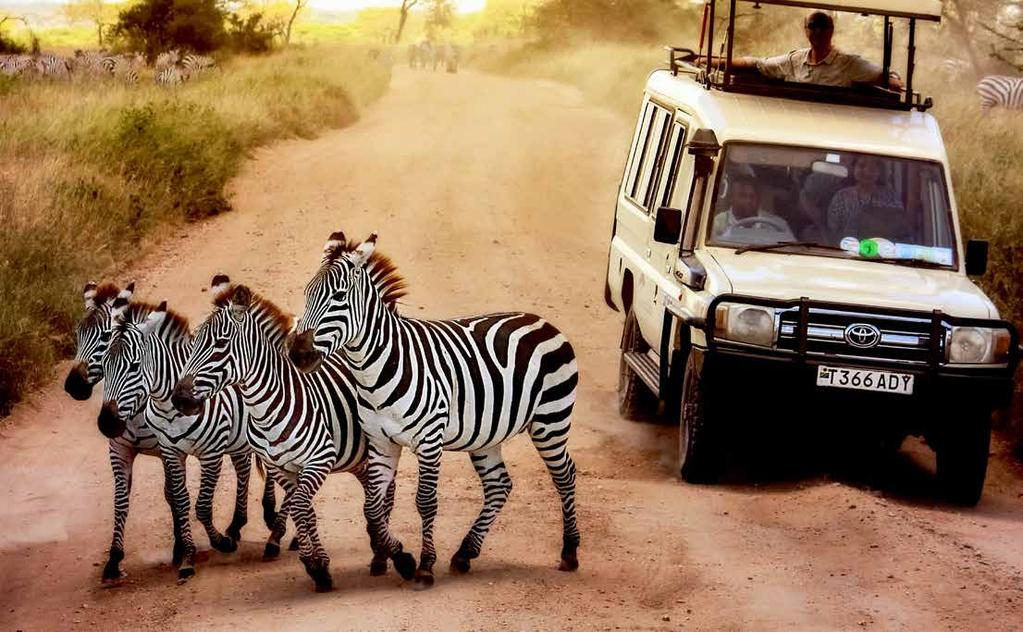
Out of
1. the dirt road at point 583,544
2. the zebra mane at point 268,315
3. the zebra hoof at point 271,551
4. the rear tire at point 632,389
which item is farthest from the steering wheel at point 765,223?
the zebra hoof at point 271,551

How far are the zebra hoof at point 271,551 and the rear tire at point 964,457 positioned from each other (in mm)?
3720

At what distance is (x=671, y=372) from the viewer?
943cm

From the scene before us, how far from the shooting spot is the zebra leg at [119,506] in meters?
7.40

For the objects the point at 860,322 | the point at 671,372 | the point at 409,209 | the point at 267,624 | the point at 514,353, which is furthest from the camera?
the point at 409,209

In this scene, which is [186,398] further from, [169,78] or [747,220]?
[169,78]

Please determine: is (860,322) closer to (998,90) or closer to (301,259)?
(301,259)

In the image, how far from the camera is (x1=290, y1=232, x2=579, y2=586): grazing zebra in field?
6.99m

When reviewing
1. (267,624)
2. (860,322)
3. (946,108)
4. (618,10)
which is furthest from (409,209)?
(618,10)

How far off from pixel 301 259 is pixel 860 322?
26.8ft

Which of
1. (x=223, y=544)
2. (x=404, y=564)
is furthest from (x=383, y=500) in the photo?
(x=223, y=544)

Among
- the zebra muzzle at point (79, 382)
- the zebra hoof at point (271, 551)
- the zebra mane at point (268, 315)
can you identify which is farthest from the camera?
the zebra hoof at point (271, 551)

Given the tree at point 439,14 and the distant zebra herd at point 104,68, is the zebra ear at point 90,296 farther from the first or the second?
the tree at point 439,14

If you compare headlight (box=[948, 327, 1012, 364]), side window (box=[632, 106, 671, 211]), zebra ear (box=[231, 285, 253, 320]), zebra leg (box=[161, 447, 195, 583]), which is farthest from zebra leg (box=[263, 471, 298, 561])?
→ side window (box=[632, 106, 671, 211])

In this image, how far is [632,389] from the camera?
435 inches
